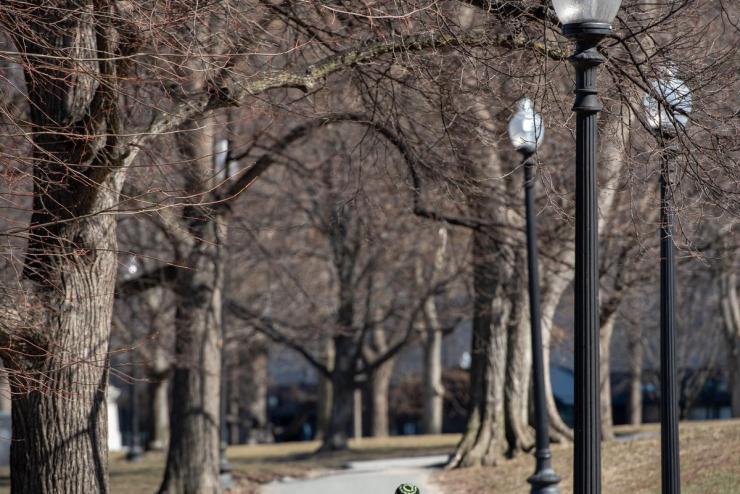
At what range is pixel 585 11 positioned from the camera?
6.49 metres

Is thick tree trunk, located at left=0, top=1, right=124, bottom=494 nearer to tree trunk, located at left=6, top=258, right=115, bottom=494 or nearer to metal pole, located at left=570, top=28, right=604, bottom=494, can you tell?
tree trunk, located at left=6, top=258, right=115, bottom=494

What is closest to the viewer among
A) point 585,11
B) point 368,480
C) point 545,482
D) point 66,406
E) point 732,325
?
point 585,11

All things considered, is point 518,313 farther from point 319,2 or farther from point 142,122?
point 319,2

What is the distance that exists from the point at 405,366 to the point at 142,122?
44440 mm

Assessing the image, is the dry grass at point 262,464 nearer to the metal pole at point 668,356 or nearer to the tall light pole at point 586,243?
the metal pole at point 668,356

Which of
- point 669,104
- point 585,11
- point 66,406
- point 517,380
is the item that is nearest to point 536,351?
point 669,104

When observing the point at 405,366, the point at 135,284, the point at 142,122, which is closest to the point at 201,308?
the point at 135,284

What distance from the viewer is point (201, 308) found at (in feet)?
54.4

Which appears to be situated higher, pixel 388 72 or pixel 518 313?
pixel 388 72

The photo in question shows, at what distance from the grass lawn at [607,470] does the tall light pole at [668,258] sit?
347 cm

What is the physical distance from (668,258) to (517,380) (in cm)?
964

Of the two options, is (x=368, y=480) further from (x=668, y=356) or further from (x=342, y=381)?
(x=342, y=381)

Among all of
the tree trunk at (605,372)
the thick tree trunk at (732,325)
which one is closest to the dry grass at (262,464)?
the tree trunk at (605,372)

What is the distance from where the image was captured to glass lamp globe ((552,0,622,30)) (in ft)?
21.2
